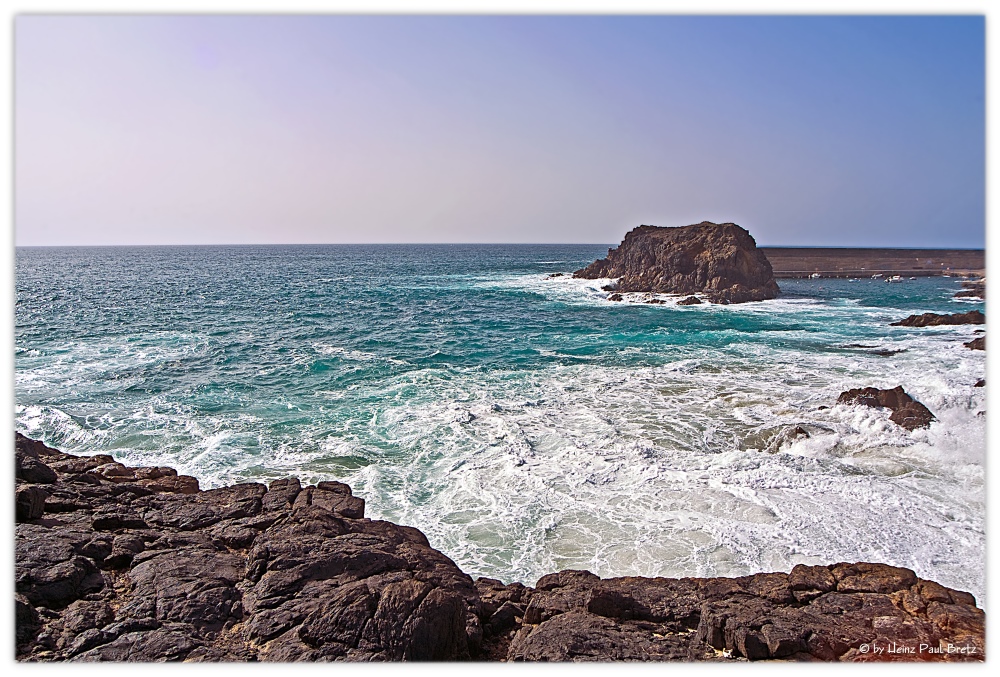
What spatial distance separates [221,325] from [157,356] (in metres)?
8.98

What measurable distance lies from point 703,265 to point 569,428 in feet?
142

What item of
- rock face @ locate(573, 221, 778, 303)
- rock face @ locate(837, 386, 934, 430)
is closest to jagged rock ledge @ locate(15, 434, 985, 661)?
rock face @ locate(837, 386, 934, 430)

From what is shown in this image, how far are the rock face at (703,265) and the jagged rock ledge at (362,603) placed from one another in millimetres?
43108

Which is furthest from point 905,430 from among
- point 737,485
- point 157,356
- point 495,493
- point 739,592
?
point 157,356

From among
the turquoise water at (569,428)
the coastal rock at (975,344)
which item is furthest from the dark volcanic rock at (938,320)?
the coastal rock at (975,344)

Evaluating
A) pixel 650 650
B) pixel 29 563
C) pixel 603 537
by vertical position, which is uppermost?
pixel 29 563

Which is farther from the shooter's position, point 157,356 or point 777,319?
point 777,319

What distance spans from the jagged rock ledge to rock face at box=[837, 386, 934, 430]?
29.9ft

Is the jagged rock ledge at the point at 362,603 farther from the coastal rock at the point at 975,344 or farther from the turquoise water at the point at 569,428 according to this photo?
the coastal rock at the point at 975,344

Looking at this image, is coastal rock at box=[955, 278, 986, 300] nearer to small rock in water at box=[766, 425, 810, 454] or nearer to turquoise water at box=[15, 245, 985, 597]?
turquoise water at box=[15, 245, 985, 597]

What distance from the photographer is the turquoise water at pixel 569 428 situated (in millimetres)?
9891

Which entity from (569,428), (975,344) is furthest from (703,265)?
(569,428)

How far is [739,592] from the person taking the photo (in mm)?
7551

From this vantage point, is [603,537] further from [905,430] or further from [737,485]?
[905,430]
